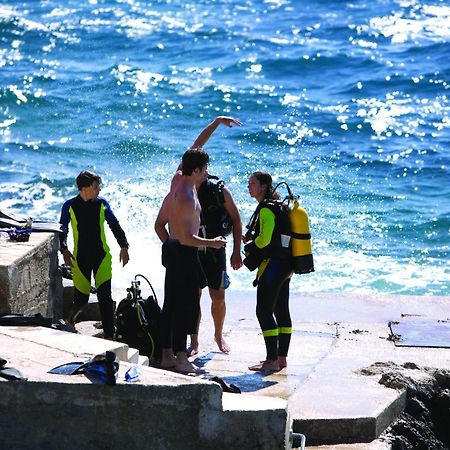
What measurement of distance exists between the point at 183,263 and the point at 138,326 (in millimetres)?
612

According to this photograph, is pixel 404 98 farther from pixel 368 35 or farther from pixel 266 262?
pixel 266 262

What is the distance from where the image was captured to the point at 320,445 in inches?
299

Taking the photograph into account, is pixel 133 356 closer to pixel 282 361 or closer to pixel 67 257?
pixel 282 361

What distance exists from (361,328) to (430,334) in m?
0.61

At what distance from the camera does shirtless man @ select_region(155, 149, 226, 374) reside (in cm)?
848

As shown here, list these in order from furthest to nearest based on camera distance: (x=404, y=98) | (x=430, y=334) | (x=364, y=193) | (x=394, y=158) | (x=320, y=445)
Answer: (x=404, y=98), (x=394, y=158), (x=364, y=193), (x=430, y=334), (x=320, y=445)

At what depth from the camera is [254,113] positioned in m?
21.8

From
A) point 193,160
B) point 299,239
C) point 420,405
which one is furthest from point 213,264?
point 420,405

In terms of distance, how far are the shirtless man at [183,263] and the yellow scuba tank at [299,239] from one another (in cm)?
52

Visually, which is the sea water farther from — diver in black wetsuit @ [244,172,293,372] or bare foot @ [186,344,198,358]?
diver in black wetsuit @ [244,172,293,372]

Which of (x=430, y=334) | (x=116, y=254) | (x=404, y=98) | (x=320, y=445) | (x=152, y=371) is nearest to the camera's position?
(x=152, y=371)

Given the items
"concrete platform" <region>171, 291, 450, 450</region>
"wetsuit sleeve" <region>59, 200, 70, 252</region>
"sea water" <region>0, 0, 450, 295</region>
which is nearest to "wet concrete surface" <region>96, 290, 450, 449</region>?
"concrete platform" <region>171, 291, 450, 450</region>

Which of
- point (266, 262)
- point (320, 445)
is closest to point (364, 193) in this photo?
point (266, 262)

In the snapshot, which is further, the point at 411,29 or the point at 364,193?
the point at 411,29
